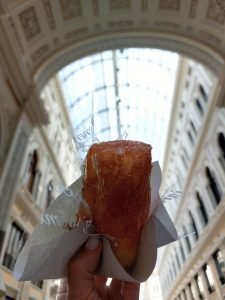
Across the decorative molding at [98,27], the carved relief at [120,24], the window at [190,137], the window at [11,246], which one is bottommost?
the window at [11,246]

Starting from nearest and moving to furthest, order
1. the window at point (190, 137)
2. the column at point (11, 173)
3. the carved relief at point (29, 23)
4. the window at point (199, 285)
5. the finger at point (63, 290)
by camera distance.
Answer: the finger at point (63, 290) < the column at point (11, 173) < the carved relief at point (29, 23) < the window at point (199, 285) < the window at point (190, 137)

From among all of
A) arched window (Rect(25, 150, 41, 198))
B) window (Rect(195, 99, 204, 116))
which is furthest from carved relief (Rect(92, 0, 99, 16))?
window (Rect(195, 99, 204, 116))

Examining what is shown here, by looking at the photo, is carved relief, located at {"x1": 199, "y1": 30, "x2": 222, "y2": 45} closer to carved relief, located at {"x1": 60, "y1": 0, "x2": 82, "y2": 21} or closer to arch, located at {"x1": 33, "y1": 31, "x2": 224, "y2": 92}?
arch, located at {"x1": 33, "y1": 31, "x2": 224, "y2": 92}

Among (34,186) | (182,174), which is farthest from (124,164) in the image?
(182,174)

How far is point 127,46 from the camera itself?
995cm

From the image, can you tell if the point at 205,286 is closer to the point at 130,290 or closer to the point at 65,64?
the point at 65,64

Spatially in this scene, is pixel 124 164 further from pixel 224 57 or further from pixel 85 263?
pixel 224 57

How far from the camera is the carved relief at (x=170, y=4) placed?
840cm

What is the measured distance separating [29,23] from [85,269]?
28.1 feet

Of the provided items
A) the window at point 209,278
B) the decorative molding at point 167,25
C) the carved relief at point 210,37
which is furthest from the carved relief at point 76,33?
the window at point 209,278

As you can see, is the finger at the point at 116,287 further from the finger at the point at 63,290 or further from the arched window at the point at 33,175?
the arched window at the point at 33,175

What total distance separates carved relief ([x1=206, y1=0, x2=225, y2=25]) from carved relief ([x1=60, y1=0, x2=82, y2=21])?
401 cm

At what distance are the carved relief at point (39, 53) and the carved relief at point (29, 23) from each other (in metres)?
0.53

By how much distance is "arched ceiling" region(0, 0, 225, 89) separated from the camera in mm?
7941
